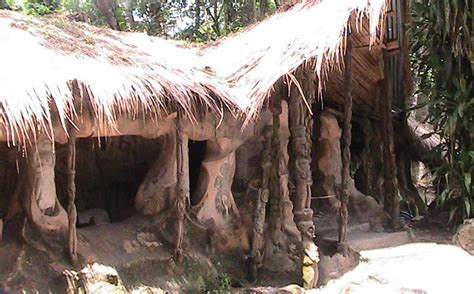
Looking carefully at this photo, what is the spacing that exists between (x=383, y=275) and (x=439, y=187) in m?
3.66

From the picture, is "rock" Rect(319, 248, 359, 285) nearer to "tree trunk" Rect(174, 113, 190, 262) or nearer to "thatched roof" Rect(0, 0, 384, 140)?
"tree trunk" Rect(174, 113, 190, 262)

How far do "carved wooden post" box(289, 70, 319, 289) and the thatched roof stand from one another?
0.55 meters

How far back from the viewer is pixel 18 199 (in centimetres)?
568

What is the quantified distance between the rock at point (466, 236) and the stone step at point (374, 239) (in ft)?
1.83

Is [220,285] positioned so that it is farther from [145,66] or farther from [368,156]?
[368,156]

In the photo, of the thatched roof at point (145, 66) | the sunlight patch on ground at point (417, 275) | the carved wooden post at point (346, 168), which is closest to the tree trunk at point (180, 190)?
the thatched roof at point (145, 66)

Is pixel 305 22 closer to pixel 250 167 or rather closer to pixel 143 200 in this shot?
pixel 250 167

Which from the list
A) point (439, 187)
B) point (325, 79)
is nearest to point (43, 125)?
point (325, 79)

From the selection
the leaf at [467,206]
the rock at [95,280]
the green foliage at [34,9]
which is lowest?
the rock at [95,280]

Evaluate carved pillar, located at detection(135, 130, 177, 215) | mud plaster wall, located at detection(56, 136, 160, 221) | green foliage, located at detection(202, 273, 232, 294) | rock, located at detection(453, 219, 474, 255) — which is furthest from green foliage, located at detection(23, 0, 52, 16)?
rock, located at detection(453, 219, 474, 255)

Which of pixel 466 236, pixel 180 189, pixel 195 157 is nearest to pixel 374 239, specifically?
pixel 466 236

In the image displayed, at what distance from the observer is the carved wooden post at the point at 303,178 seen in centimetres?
634

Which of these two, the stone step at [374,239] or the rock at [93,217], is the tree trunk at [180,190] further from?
the stone step at [374,239]

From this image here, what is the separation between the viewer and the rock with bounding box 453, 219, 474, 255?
7.49 meters
